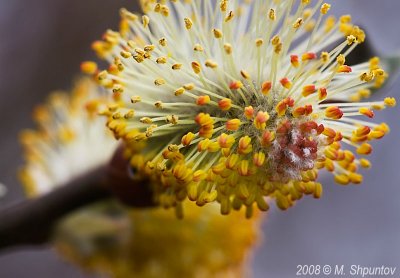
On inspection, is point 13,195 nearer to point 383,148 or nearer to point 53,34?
point 53,34

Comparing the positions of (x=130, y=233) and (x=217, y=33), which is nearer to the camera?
(x=217, y=33)

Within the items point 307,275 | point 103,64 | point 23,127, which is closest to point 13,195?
point 23,127

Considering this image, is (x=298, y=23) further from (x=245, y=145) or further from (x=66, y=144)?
(x=66, y=144)

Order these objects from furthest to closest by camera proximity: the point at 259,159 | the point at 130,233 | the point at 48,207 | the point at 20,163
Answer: the point at 20,163 < the point at 130,233 < the point at 48,207 < the point at 259,159

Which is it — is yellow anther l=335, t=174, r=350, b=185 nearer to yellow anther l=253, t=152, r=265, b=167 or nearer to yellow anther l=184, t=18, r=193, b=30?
yellow anther l=253, t=152, r=265, b=167

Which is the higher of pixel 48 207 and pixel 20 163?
pixel 48 207

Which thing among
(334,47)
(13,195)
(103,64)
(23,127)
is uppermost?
(334,47)

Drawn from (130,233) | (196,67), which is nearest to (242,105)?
(196,67)
